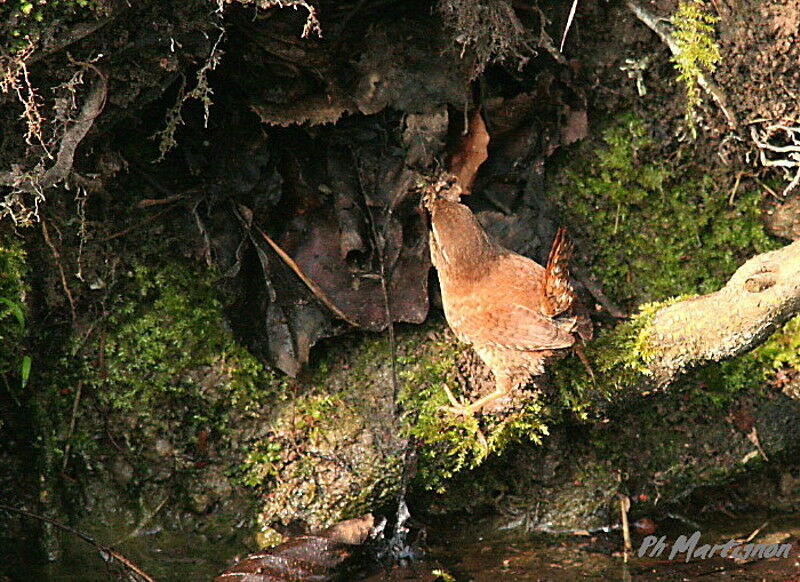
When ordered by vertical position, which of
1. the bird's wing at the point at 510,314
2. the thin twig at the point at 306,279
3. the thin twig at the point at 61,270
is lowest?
the bird's wing at the point at 510,314

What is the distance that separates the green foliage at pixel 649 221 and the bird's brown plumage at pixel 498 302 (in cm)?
78

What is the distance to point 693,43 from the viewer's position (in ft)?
14.0

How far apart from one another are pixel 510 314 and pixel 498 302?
81 mm

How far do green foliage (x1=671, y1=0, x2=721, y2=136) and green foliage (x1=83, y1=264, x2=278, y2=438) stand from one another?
2592 millimetres

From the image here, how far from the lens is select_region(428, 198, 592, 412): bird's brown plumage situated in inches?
150

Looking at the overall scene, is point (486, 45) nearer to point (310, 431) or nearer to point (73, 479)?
point (310, 431)

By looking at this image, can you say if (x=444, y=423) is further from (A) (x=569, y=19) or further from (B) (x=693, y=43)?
(B) (x=693, y=43)

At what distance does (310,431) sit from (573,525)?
1.49 m

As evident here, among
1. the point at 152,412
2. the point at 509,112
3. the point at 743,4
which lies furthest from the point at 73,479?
the point at 743,4

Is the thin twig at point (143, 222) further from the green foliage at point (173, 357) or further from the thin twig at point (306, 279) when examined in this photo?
the thin twig at point (306, 279)

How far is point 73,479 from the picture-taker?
4.25 metres

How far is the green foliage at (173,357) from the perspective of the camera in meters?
4.29

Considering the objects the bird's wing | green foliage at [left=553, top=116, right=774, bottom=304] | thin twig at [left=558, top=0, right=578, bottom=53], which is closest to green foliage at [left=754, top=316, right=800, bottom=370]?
green foliage at [left=553, top=116, right=774, bottom=304]

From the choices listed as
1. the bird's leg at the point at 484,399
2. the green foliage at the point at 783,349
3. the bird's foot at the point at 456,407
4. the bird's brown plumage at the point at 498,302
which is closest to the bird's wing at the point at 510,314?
the bird's brown plumage at the point at 498,302
